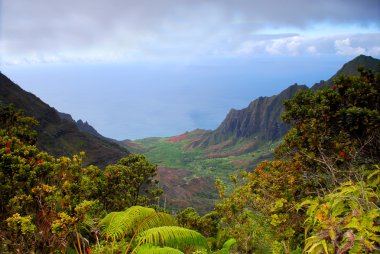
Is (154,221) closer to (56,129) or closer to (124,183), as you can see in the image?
(124,183)

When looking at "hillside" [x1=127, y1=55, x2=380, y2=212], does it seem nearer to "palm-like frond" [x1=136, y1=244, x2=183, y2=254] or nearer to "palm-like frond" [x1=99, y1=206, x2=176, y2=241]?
"palm-like frond" [x1=99, y1=206, x2=176, y2=241]

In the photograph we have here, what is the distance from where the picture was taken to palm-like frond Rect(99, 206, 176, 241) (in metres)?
7.53

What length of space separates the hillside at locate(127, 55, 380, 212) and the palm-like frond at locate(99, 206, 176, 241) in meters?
77.3

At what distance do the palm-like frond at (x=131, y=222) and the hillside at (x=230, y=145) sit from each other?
7728 cm

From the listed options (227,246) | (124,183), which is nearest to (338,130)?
(227,246)

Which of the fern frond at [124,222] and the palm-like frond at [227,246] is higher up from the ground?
the fern frond at [124,222]

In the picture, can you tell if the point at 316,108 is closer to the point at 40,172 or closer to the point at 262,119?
the point at 40,172

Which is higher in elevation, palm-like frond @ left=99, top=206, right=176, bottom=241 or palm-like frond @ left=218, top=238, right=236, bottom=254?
palm-like frond @ left=99, top=206, right=176, bottom=241

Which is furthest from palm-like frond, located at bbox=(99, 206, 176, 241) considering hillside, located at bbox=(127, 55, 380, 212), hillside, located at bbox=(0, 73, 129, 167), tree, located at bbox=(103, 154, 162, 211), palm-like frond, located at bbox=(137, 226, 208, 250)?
hillside, located at bbox=(127, 55, 380, 212)

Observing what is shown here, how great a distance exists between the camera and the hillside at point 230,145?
9965cm

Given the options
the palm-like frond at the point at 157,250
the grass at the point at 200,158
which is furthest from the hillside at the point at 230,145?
the palm-like frond at the point at 157,250

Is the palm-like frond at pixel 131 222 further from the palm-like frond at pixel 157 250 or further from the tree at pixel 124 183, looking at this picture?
the tree at pixel 124 183

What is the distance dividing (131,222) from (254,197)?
473 cm

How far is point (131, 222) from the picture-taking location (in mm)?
7645
